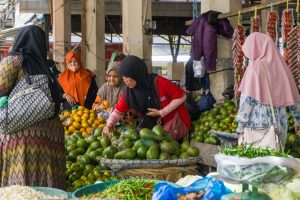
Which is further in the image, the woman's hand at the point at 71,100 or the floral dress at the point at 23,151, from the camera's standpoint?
the woman's hand at the point at 71,100

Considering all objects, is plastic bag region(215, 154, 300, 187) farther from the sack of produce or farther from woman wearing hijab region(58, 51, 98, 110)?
woman wearing hijab region(58, 51, 98, 110)

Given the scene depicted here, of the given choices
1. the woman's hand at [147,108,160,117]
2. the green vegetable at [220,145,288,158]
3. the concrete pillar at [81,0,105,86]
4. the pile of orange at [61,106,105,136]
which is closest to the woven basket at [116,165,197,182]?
the woman's hand at [147,108,160,117]

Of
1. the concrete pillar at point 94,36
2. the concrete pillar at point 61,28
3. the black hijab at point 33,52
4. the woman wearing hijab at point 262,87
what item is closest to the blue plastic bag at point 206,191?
the black hijab at point 33,52

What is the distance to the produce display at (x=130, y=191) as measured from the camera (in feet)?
9.64

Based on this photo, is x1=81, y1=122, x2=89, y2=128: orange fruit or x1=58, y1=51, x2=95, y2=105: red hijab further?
x1=58, y1=51, x2=95, y2=105: red hijab

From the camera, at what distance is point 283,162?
219cm

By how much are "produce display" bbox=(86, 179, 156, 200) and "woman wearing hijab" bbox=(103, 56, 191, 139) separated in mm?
2282

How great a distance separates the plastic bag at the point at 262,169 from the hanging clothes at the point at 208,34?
206 inches

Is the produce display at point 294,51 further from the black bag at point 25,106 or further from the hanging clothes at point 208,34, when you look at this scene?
the black bag at point 25,106

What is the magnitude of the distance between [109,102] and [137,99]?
179 cm

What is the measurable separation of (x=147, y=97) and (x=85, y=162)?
103cm

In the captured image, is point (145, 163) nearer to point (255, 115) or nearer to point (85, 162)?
point (85, 162)

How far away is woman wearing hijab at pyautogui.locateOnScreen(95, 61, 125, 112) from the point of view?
6895 mm

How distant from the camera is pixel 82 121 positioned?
676 cm
